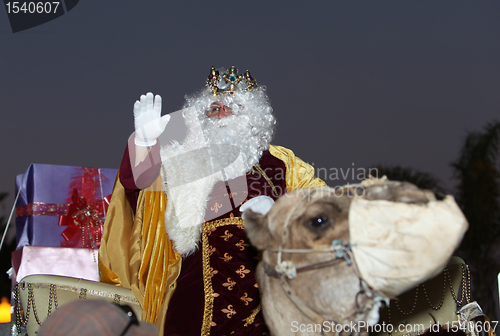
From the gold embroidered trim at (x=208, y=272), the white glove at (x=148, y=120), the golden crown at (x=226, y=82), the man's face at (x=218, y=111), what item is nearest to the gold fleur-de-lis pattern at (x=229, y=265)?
the gold embroidered trim at (x=208, y=272)

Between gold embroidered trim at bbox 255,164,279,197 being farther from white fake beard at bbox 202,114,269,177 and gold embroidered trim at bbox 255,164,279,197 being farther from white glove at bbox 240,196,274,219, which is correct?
white glove at bbox 240,196,274,219

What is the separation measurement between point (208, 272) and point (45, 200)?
2.02 meters

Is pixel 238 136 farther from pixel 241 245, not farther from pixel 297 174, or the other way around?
pixel 241 245

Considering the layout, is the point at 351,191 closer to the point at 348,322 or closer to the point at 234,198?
the point at 348,322

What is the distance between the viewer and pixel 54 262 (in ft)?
11.7

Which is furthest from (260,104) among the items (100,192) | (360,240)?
(360,240)

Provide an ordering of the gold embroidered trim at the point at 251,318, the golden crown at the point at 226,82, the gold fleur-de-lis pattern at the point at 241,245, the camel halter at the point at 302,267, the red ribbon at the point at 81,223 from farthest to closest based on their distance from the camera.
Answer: the golden crown at the point at 226,82 → the red ribbon at the point at 81,223 → the gold fleur-de-lis pattern at the point at 241,245 → the gold embroidered trim at the point at 251,318 → the camel halter at the point at 302,267

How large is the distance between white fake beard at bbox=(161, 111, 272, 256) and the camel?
1543 mm

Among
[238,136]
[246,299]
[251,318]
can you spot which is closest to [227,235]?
[246,299]

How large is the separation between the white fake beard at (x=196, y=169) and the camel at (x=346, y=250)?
60.8 inches

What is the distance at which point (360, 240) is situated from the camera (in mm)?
1214

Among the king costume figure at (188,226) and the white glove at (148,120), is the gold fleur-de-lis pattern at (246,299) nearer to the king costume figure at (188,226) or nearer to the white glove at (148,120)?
the king costume figure at (188,226)

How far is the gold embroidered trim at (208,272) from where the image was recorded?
2656 mm

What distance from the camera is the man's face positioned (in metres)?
3.86
